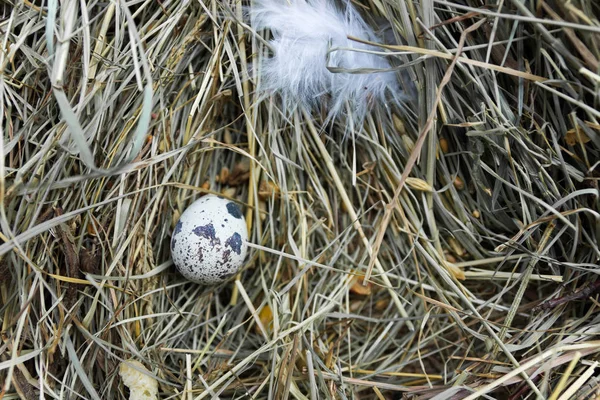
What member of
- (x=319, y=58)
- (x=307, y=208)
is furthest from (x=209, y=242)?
(x=319, y=58)

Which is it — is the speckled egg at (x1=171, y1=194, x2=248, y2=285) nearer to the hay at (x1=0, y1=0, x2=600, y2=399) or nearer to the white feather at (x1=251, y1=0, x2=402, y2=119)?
the hay at (x1=0, y1=0, x2=600, y2=399)

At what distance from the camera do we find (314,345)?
1398 millimetres

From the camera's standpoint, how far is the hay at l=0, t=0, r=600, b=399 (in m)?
1.27

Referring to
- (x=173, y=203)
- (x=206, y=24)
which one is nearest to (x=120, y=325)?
(x=173, y=203)

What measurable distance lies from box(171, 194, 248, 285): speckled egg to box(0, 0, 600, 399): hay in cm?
9

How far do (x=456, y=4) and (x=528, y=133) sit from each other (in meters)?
0.40

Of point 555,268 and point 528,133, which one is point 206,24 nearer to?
point 528,133

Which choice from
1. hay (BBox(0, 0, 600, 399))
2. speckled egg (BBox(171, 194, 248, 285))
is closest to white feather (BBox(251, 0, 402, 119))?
hay (BBox(0, 0, 600, 399))

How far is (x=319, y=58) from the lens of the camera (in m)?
1.42

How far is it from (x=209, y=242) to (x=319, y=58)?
62 centimetres

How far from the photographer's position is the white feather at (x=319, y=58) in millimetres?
1403

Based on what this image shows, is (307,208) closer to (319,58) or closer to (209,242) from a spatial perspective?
(209,242)

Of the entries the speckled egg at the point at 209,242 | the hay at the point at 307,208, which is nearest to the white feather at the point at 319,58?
the hay at the point at 307,208

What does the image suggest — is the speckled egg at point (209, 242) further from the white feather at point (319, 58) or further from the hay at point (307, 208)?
the white feather at point (319, 58)
